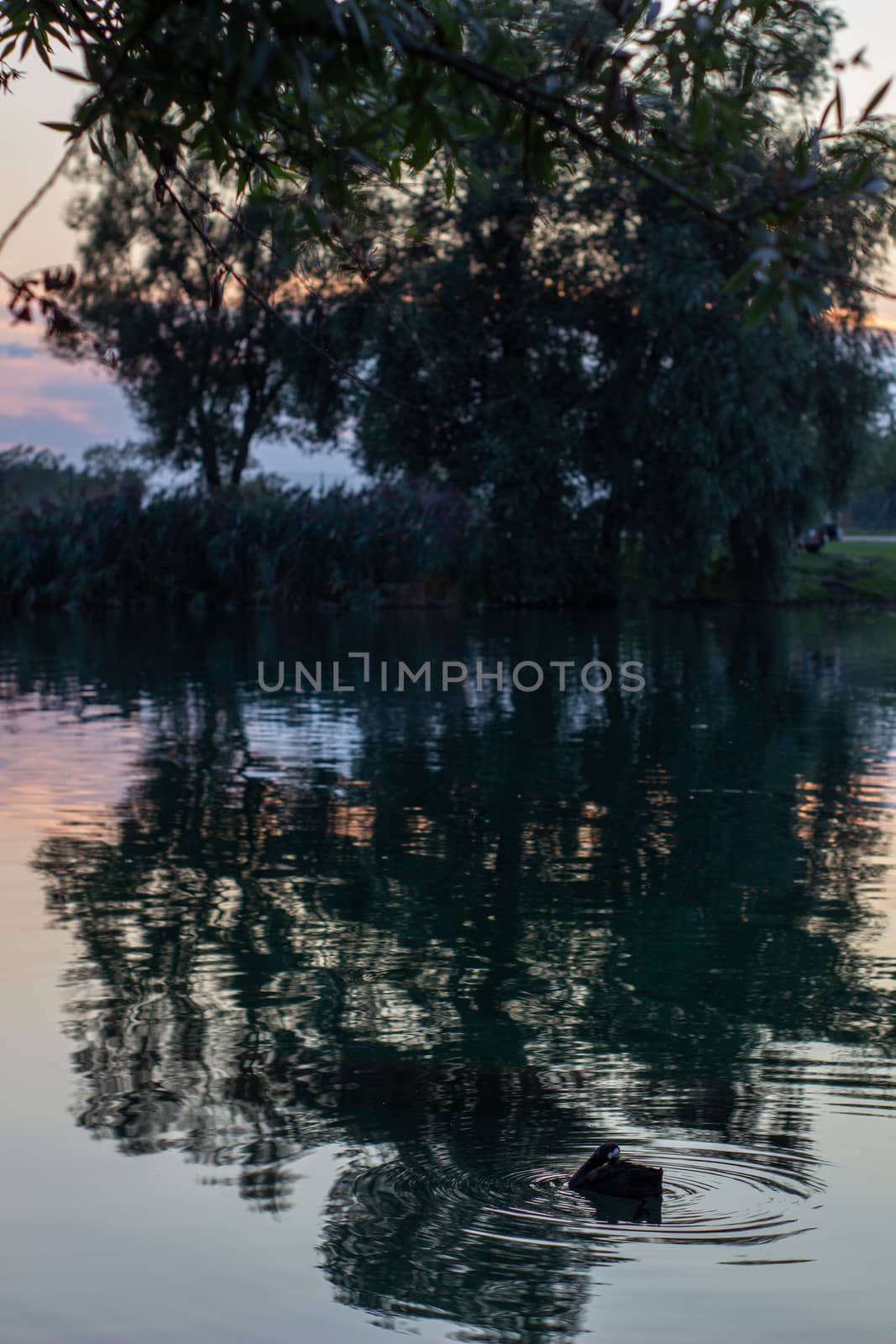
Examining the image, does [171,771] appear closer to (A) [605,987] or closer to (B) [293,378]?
(A) [605,987]

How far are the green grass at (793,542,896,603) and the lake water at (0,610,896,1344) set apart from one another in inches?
1078

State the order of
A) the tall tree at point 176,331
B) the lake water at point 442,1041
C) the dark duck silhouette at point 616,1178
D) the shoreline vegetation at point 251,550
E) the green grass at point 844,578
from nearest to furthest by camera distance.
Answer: the lake water at point 442,1041, the dark duck silhouette at point 616,1178, the shoreline vegetation at point 251,550, the green grass at point 844,578, the tall tree at point 176,331

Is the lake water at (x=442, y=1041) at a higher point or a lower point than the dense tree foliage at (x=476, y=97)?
lower

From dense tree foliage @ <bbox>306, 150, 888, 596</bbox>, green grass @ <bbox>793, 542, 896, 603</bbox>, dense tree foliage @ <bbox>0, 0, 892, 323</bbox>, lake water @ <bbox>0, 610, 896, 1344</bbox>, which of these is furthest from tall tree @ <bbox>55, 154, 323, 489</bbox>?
dense tree foliage @ <bbox>0, 0, 892, 323</bbox>

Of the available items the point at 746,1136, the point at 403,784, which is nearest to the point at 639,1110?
the point at 746,1136

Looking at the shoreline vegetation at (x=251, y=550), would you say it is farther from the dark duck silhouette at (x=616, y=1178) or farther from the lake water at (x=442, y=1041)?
the dark duck silhouette at (x=616, y=1178)

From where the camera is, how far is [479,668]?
1955 cm

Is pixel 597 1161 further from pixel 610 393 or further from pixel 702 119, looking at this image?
pixel 610 393

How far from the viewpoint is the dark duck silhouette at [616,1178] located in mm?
3852

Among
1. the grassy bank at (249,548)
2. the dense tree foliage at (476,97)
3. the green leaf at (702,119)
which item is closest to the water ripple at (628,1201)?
the dense tree foliage at (476,97)

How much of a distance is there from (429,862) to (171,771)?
11.5 feet

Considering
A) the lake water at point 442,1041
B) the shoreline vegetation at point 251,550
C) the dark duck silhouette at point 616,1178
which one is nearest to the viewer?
the lake water at point 442,1041

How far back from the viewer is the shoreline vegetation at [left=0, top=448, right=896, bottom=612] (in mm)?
32188

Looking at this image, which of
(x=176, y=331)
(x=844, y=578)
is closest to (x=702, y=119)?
(x=844, y=578)
